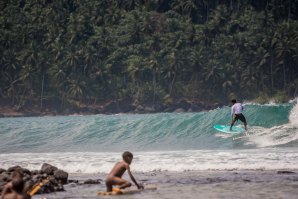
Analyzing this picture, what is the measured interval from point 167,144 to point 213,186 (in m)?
13.7

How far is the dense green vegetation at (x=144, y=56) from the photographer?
10150 cm

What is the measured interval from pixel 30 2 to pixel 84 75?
24254mm

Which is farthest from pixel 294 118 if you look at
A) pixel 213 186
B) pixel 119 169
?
pixel 119 169

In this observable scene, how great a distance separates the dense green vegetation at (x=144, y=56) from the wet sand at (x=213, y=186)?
81788 mm

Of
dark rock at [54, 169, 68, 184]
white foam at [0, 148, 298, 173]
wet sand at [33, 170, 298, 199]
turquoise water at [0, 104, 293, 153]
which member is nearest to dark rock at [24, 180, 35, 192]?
wet sand at [33, 170, 298, 199]

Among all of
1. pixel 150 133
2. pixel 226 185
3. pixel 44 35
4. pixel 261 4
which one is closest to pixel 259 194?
pixel 226 185

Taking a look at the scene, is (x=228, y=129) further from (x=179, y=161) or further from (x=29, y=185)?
(x=29, y=185)

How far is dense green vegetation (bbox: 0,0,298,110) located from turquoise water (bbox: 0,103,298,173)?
62.7 metres

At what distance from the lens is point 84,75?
4163 inches

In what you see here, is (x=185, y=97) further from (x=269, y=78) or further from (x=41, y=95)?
(x=41, y=95)

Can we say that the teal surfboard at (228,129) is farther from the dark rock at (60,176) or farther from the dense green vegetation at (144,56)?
the dense green vegetation at (144,56)

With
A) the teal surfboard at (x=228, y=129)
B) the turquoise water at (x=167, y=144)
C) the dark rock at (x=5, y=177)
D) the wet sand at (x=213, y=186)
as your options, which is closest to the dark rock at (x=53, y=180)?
the wet sand at (x=213, y=186)

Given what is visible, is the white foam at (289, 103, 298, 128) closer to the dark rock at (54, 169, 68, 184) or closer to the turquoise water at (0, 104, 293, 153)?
the turquoise water at (0, 104, 293, 153)

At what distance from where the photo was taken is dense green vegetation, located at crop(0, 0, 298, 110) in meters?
102
